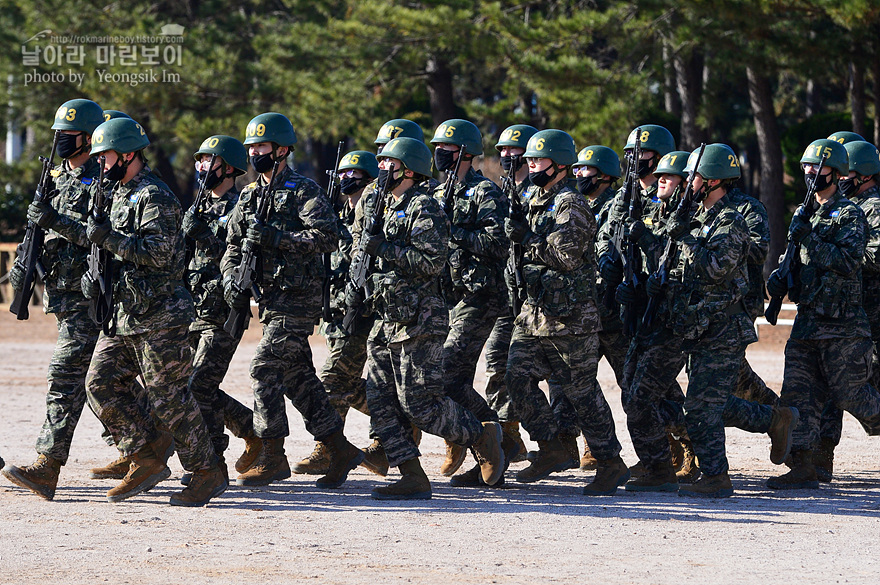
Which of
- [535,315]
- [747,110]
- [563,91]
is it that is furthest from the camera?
[747,110]

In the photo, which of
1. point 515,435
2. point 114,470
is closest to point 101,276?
point 114,470

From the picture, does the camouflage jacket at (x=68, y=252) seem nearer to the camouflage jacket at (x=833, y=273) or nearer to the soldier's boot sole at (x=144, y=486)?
the soldier's boot sole at (x=144, y=486)

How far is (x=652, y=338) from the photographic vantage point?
788 centimetres

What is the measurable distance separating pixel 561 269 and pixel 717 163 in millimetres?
1160

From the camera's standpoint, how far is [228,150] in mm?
8305

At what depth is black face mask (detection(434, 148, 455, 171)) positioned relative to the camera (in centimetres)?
853

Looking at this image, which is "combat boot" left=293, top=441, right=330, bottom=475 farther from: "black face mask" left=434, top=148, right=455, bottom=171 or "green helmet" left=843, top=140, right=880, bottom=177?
"green helmet" left=843, top=140, right=880, bottom=177

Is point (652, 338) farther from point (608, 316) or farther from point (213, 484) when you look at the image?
point (213, 484)

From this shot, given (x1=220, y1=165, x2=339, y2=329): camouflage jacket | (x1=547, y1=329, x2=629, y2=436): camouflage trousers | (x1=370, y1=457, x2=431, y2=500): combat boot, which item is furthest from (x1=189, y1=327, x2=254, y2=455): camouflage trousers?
(x1=547, y1=329, x2=629, y2=436): camouflage trousers

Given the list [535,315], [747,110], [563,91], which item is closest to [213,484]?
[535,315]

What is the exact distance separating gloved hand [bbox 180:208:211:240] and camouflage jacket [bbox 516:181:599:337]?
211 cm

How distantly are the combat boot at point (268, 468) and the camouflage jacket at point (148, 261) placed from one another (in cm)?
124

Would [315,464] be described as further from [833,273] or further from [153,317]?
[833,273]

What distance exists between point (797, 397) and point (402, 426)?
2651 millimetres
